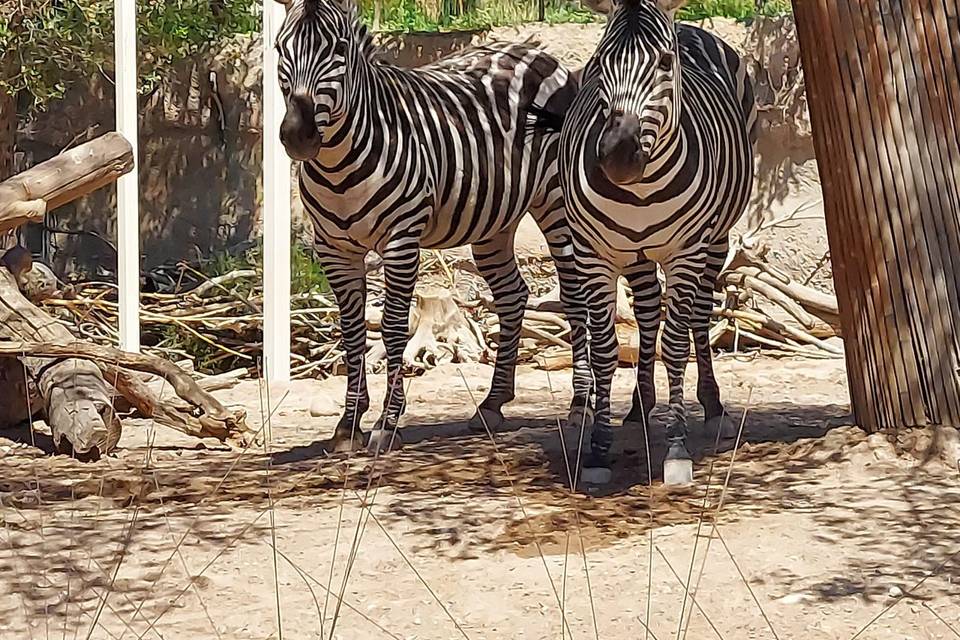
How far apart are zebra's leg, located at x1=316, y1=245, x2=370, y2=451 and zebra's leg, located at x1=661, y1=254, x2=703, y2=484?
1.46 m

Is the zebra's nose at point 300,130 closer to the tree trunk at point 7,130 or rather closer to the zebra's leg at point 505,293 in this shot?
the zebra's leg at point 505,293

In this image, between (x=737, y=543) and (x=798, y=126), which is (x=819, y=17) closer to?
(x=737, y=543)

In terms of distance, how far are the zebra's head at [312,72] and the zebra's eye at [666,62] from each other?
58.7 inches

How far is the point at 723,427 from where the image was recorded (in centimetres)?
632

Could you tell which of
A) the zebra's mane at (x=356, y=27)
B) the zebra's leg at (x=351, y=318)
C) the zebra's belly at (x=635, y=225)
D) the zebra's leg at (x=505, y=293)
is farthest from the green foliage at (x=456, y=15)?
the zebra's belly at (x=635, y=225)

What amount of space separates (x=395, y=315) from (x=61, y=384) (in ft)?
5.22

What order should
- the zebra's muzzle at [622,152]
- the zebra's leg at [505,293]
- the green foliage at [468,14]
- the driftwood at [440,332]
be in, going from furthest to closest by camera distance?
1. the green foliage at [468,14]
2. the driftwood at [440,332]
3. the zebra's leg at [505,293]
4. the zebra's muzzle at [622,152]

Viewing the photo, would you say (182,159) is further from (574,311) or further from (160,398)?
(574,311)

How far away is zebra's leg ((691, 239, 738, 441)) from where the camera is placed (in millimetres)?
6434

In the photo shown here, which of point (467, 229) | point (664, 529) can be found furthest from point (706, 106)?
point (664, 529)

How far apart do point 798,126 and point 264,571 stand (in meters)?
7.04

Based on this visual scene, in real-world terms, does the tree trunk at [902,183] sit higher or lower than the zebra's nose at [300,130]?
lower

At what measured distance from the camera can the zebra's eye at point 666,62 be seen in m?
4.94

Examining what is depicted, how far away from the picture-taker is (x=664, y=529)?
4574mm
